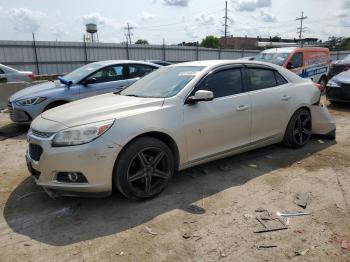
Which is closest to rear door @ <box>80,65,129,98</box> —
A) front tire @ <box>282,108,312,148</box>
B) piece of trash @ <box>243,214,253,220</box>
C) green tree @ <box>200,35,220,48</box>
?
front tire @ <box>282,108,312,148</box>

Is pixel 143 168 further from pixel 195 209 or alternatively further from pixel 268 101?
pixel 268 101

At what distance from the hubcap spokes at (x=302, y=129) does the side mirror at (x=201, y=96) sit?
7.20 feet

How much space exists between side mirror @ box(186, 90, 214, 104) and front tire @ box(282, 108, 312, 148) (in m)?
2.03

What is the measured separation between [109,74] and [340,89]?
246 inches

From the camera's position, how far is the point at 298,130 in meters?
5.99

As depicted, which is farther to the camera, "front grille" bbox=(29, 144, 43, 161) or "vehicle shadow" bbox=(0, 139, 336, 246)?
"front grille" bbox=(29, 144, 43, 161)

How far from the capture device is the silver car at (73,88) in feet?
24.8

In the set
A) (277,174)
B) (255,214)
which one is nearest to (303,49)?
(277,174)

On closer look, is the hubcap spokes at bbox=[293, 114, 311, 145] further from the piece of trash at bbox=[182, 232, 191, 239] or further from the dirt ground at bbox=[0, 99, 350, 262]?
the piece of trash at bbox=[182, 232, 191, 239]

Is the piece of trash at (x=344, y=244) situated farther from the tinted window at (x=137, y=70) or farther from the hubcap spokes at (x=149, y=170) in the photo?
the tinted window at (x=137, y=70)

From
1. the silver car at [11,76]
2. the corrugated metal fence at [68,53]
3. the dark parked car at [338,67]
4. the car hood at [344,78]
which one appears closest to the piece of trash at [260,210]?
the car hood at [344,78]

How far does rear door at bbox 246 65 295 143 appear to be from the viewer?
17.1ft

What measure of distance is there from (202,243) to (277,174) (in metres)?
2.04

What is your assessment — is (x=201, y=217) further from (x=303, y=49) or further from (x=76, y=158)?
(x=303, y=49)
